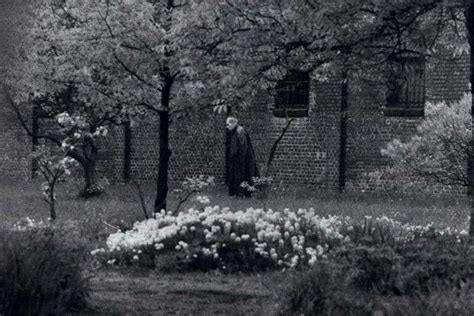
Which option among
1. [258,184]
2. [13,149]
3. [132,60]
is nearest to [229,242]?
[132,60]

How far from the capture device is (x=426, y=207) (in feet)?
66.9

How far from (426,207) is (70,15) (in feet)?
31.5

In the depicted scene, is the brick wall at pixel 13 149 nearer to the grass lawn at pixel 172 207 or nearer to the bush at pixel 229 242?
the grass lawn at pixel 172 207

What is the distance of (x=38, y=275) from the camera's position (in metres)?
6.84

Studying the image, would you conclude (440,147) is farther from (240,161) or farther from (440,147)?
(240,161)

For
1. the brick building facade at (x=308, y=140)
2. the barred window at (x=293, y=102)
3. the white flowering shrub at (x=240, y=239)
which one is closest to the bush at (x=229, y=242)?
the white flowering shrub at (x=240, y=239)

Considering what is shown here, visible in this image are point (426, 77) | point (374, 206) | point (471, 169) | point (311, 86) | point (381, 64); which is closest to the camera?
point (381, 64)

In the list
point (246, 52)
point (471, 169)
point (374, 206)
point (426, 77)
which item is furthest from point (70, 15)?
point (426, 77)

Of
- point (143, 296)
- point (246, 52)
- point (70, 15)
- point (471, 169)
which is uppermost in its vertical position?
point (70, 15)

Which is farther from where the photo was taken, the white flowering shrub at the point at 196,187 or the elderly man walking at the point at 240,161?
the elderly man walking at the point at 240,161

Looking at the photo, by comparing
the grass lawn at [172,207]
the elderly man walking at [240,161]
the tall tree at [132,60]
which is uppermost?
the tall tree at [132,60]

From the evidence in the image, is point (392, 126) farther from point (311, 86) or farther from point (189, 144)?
point (189, 144)

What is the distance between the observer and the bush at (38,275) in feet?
21.7

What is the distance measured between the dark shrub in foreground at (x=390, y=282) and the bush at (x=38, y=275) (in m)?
1.64
